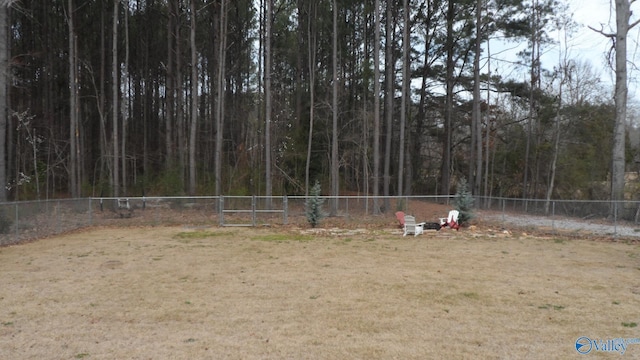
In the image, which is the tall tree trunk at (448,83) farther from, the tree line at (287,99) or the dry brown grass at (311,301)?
the dry brown grass at (311,301)

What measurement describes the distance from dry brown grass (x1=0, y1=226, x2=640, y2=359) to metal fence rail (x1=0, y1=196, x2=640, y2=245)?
3712 millimetres

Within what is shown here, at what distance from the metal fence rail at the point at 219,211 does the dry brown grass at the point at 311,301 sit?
3.71 meters

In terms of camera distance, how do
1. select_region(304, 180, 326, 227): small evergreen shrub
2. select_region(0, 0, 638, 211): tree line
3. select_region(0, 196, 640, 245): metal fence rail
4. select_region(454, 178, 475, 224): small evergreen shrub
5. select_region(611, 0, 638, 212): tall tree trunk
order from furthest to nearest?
select_region(0, 0, 638, 211): tree line < select_region(611, 0, 638, 212): tall tree trunk < select_region(454, 178, 475, 224): small evergreen shrub < select_region(304, 180, 326, 227): small evergreen shrub < select_region(0, 196, 640, 245): metal fence rail

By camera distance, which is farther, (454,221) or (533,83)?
(533,83)

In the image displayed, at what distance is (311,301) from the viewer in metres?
6.09

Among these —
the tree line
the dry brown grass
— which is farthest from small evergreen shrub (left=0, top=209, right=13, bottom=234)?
the tree line

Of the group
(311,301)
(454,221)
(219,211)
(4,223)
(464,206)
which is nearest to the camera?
(311,301)

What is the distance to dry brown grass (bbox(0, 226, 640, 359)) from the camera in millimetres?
4352

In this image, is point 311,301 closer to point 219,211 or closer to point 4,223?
point 219,211

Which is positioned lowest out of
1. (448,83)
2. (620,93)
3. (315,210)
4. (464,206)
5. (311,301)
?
(311,301)

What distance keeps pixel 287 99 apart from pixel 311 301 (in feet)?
82.1

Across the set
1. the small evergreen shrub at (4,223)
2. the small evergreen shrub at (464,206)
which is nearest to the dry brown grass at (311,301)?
the small evergreen shrub at (4,223)

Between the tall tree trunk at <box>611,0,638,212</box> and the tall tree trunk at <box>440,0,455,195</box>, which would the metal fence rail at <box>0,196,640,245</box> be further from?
the tall tree trunk at <box>440,0,455,195</box>

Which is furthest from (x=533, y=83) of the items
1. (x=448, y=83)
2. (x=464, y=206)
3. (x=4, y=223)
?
(x=4, y=223)
